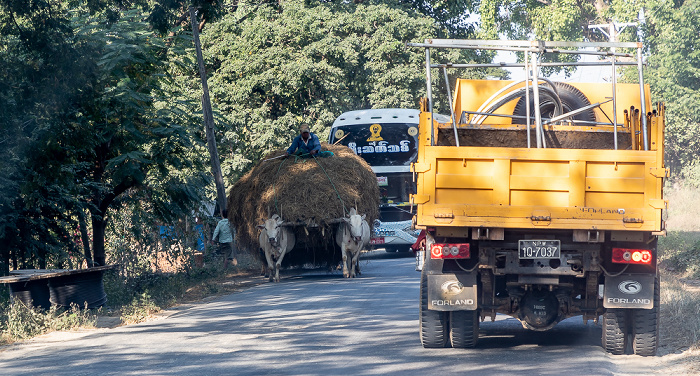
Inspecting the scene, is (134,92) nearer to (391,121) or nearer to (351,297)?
(351,297)

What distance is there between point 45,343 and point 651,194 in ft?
23.4

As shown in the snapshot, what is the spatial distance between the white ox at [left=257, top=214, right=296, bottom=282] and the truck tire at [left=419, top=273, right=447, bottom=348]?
8.19 m

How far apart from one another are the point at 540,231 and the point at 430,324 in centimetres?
158

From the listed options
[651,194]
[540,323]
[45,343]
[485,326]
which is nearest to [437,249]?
[540,323]

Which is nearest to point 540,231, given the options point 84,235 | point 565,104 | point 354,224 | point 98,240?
point 565,104

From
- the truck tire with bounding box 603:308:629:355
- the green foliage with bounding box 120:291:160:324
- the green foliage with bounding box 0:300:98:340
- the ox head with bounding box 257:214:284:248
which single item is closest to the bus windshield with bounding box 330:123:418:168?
the ox head with bounding box 257:214:284:248

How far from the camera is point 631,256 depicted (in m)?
8.03

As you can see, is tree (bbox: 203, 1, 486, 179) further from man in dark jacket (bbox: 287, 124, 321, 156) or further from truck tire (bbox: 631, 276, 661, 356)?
truck tire (bbox: 631, 276, 661, 356)

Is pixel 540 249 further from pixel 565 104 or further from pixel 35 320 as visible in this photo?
pixel 35 320

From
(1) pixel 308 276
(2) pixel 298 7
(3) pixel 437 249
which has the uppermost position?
(2) pixel 298 7

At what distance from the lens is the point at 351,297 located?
44.4ft

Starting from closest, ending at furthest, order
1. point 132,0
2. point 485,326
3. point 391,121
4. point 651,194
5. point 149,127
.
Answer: point 651,194 → point 485,326 → point 132,0 → point 149,127 → point 391,121

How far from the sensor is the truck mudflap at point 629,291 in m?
8.13

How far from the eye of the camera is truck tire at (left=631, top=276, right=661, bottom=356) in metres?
8.37
